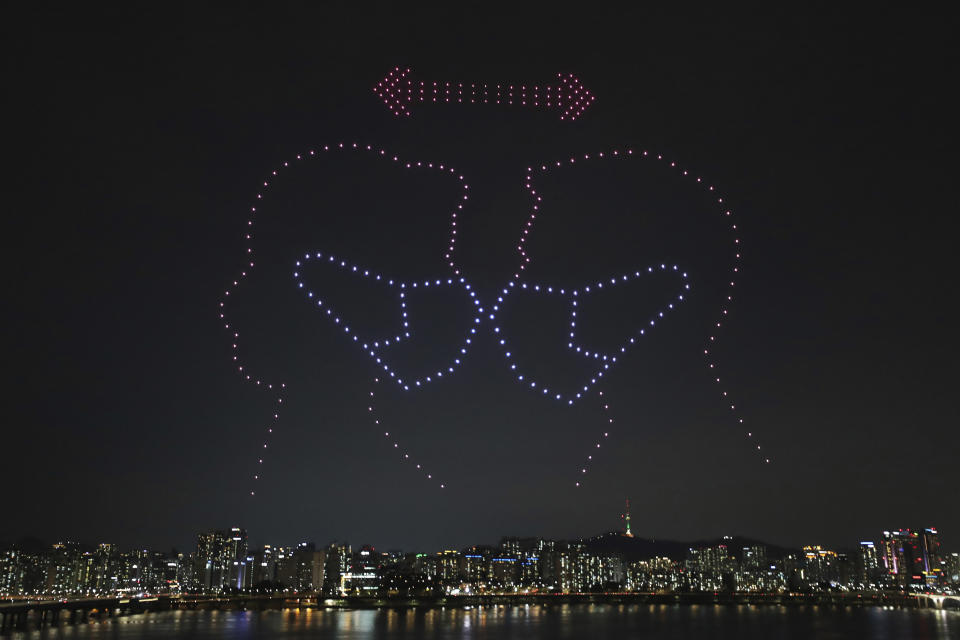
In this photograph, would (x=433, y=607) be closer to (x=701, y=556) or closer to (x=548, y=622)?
(x=548, y=622)

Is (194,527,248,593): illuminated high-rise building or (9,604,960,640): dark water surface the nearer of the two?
(9,604,960,640): dark water surface

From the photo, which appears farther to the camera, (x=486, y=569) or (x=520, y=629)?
(x=486, y=569)

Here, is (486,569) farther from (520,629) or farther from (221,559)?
(520,629)

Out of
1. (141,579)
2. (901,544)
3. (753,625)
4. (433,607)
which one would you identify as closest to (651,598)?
(433,607)

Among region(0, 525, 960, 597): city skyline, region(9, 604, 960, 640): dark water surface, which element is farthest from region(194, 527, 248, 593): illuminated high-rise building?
region(9, 604, 960, 640): dark water surface

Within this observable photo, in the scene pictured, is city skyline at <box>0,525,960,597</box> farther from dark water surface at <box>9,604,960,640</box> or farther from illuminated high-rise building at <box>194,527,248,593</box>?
dark water surface at <box>9,604,960,640</box>

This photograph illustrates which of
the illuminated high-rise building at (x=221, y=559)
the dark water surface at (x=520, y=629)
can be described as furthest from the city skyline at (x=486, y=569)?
the dark water surface at (x=520, y=629)

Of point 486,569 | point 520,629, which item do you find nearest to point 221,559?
point 486,569

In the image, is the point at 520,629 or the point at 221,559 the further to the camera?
the point at 221,559

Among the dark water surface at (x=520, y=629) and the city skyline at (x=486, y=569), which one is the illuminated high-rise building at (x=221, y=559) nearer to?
the city skyline at (x=486, y=569)

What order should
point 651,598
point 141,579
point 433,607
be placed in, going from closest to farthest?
point 433,607 → point 651,598 → point 141,579

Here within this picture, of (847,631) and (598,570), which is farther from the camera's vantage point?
(598,570)
